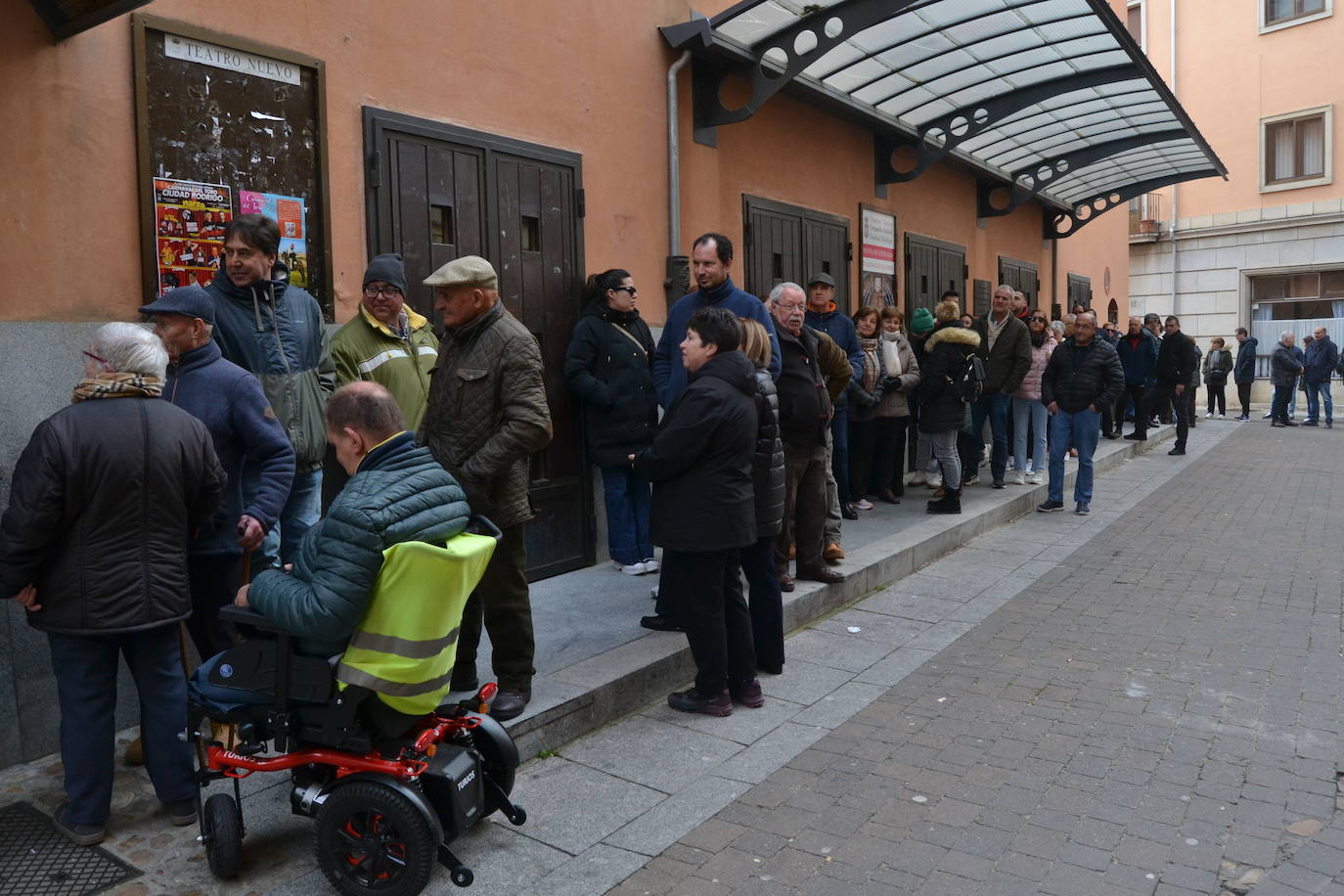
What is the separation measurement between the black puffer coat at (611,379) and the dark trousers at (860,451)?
310 centimetres

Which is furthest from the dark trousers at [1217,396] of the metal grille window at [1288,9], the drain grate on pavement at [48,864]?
the drain grate on pavement at [48,864]

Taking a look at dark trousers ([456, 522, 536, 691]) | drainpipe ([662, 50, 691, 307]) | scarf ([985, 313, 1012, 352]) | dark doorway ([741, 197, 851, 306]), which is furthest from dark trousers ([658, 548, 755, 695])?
scarf ([985, 313, 1012, 352])

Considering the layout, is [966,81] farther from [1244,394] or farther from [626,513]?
[1244,394]

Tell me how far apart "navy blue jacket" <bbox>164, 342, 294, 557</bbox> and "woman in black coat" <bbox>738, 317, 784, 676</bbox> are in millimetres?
2044

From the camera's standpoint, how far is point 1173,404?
52.1 ft

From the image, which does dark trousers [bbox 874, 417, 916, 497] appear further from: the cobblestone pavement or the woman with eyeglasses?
the cobblestone pavement

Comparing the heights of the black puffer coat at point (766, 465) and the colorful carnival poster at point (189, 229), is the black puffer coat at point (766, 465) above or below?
below

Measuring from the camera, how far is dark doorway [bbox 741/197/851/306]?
355 inches

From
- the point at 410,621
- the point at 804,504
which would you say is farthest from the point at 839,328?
the point at 410,621

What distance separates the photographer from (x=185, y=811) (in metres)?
3.70

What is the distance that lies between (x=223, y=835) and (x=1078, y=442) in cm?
853

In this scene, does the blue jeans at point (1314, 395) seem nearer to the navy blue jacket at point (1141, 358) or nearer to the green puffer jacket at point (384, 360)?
the navy blue jacket at point (1141, 358)

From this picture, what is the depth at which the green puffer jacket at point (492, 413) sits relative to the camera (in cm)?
420

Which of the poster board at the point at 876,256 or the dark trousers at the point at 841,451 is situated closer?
the dark trousers at the point at 841,451
